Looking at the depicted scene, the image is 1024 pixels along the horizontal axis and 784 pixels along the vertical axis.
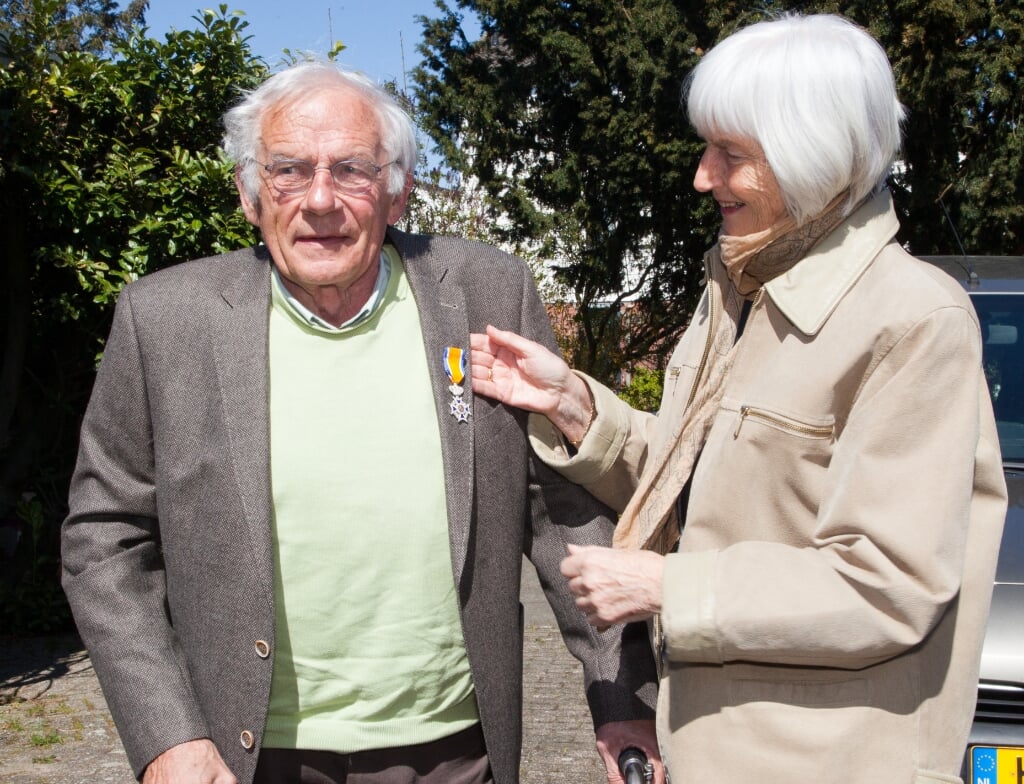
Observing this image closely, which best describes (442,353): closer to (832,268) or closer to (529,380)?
(529,380)

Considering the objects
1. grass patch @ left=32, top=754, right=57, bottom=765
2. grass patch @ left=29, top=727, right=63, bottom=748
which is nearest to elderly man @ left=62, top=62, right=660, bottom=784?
grass patch @ left=32, top=754, right=57, bottom=765

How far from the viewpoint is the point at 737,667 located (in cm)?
192

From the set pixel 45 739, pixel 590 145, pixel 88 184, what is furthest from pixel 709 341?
pixel 590 145

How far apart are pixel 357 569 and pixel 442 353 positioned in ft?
1.64

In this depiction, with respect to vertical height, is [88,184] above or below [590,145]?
below

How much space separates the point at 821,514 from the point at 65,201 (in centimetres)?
491

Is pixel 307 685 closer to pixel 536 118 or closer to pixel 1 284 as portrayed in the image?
pixel 1 284

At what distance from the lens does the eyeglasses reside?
2340mm

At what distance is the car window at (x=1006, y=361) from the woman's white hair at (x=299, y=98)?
2669 mm

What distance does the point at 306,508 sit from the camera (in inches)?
87.8

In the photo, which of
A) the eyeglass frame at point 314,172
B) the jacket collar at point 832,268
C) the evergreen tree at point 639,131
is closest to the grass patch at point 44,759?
→ the eyeglass frame at point 314,172

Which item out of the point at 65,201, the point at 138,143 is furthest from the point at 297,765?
the point at 138,143

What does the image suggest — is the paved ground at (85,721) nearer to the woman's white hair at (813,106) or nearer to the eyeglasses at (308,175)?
the eyeglasses at (308,175)

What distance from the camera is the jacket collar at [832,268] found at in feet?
6.23
